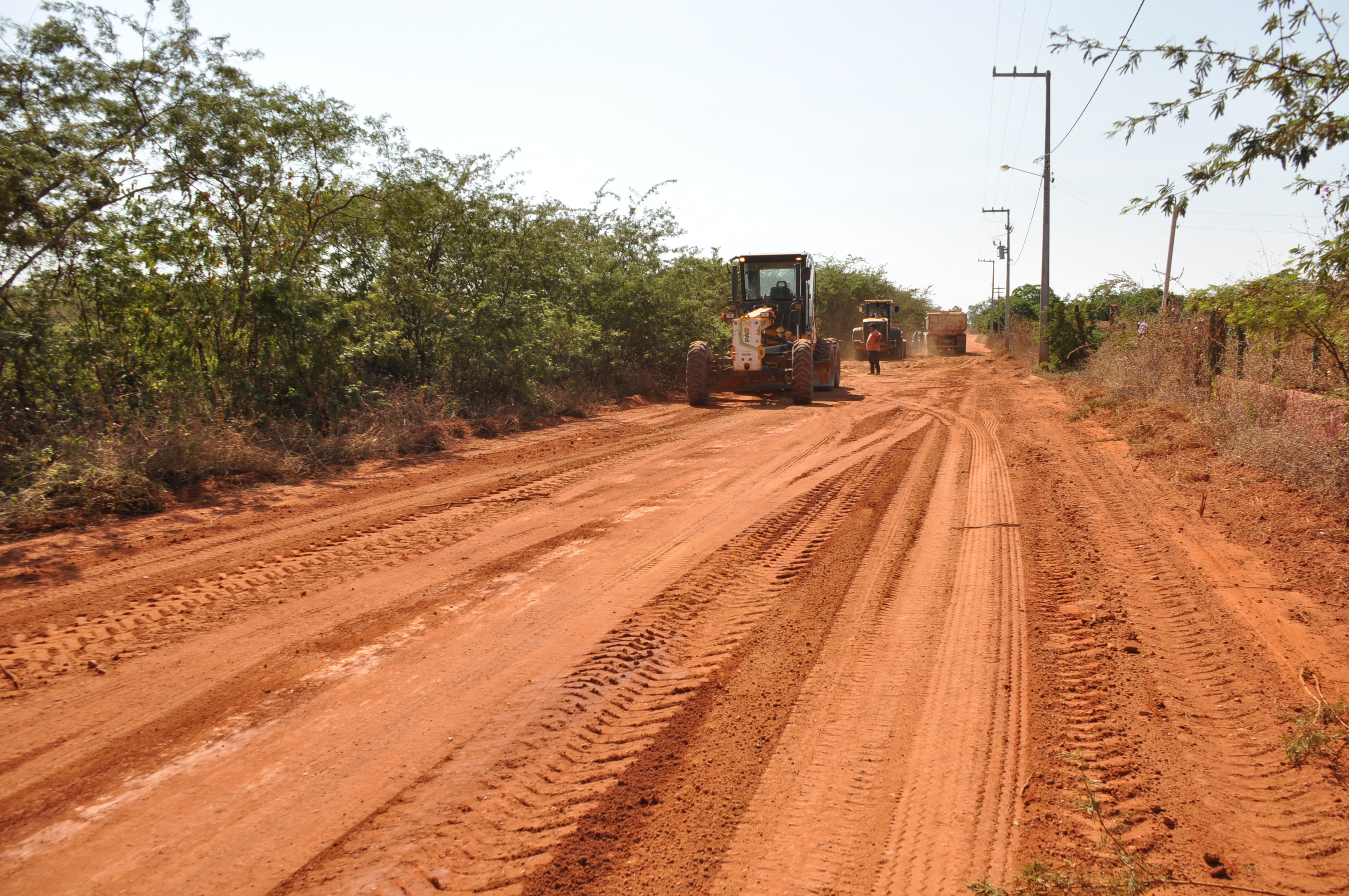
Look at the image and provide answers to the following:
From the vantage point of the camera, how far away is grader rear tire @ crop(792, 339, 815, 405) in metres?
17.0

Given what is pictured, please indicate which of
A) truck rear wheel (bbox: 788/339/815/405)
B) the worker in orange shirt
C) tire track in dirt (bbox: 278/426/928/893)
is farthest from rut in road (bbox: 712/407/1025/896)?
Answer: the worker in orange shirt

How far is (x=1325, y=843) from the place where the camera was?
2869 millimetres

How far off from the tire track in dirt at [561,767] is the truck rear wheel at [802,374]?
11.6 meters

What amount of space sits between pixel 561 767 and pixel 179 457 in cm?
710

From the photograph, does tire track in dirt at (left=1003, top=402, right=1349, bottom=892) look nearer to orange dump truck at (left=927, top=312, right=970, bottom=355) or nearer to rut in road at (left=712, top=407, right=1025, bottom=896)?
rut in road at (left=712, top=407, right=1025, bottom=896)

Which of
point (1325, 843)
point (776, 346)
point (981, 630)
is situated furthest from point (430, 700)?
point (776, 346)

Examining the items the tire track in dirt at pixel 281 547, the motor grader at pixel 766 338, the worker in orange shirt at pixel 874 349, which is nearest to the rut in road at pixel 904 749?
the tire track in dirt at pixel 281 547

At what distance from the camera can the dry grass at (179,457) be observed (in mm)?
7230

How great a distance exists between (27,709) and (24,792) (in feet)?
2.88

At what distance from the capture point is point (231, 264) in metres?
10.3

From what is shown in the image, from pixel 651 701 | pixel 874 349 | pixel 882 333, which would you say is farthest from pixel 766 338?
pixel 882 333

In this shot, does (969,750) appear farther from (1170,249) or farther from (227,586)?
(1170,249)

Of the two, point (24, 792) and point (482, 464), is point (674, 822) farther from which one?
point (482, 464)

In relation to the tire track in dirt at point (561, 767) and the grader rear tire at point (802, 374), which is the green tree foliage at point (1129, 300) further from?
the tire track in dirt at point (561, 767)
